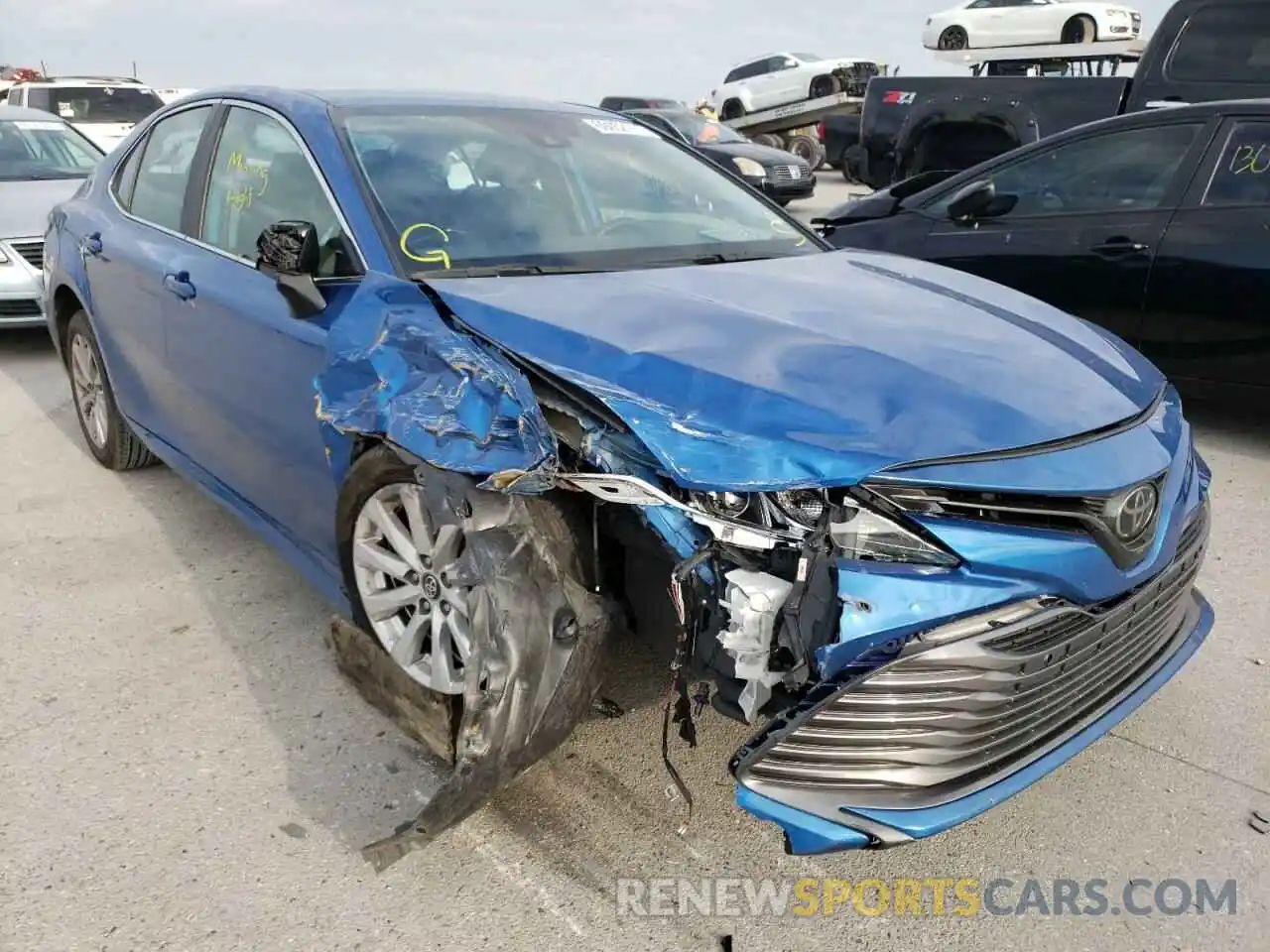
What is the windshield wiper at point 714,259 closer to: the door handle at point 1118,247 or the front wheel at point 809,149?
the door handle at point 1118,247

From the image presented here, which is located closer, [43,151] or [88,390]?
[88,390]

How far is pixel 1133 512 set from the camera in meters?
2.11

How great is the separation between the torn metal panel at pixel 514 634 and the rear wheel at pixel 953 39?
62.1 ft

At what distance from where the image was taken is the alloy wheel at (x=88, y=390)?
4.55 metres

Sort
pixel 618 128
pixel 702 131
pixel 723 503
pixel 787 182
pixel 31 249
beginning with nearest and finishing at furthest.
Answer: pixel 723 503 < pixel 618 128 < pixel 31 249 < pixel 787 182 < pixel 702 131

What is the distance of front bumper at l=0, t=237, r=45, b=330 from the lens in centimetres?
670

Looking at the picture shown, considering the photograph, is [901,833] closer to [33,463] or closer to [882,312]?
[882,312]

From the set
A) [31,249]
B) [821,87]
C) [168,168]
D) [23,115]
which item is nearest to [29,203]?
[31,249]

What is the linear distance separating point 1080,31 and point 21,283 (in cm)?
1655

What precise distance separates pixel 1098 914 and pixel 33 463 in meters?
4.76

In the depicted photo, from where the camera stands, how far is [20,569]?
371 cm

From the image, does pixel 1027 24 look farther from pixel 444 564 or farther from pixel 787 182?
pixel 444 564

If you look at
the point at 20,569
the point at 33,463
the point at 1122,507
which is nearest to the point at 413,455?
the point at 1122,507

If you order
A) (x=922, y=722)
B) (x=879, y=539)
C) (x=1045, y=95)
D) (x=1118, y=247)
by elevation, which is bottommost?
(x=922, y=722)
